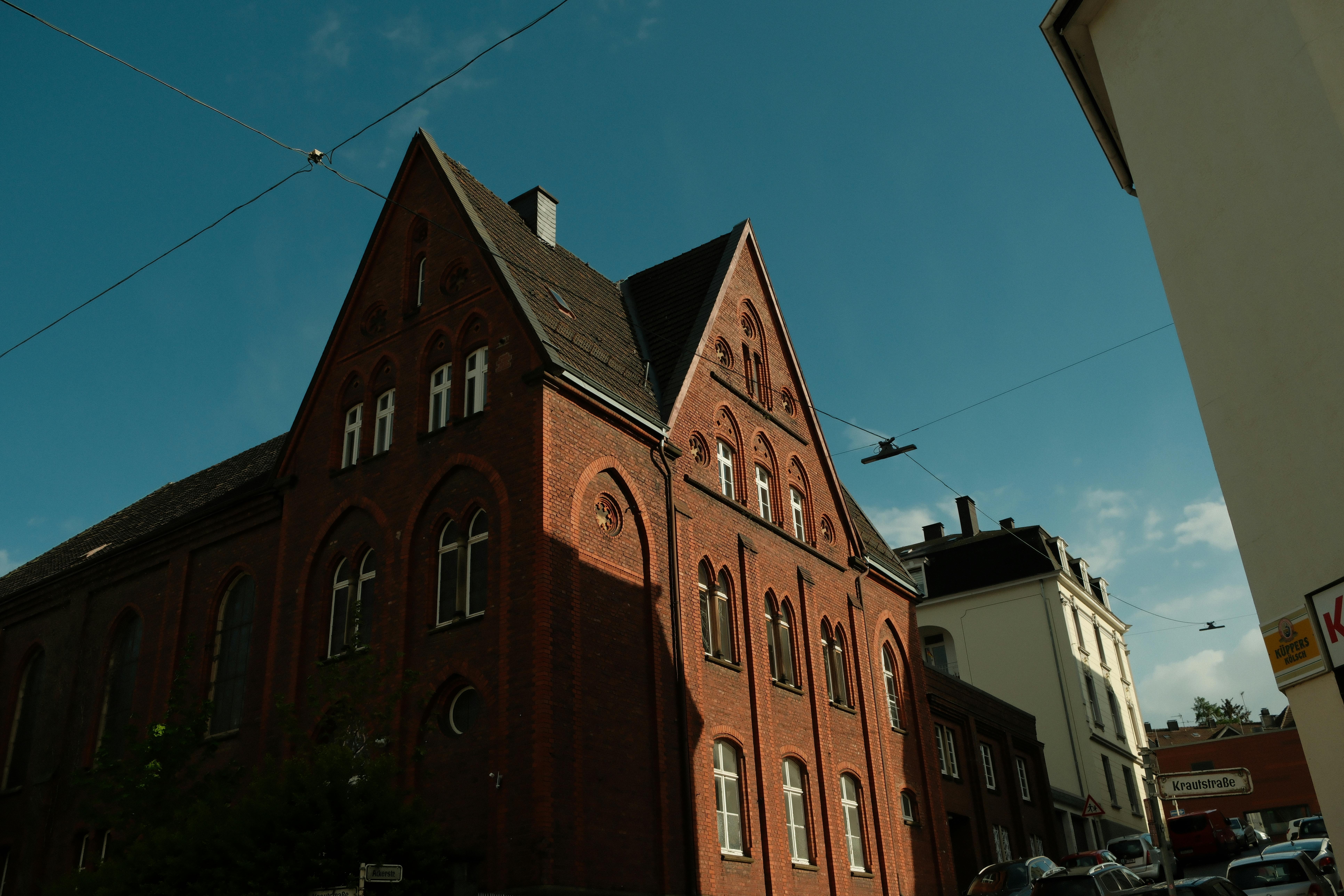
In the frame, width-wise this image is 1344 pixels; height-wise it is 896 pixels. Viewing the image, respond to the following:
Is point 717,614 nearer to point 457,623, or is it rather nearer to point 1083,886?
point 457,623

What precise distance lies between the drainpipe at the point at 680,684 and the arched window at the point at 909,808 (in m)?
9.56

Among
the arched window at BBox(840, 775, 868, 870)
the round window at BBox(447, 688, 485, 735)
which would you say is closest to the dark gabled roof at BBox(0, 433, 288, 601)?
the round window at BBox(447, 688, 485, 735)

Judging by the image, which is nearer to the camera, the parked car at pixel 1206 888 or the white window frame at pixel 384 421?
the parked car at pixel 1206 888

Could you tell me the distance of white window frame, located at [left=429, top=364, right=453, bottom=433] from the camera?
20.7 meters

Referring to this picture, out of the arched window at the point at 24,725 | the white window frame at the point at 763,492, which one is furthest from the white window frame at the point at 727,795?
the arched window at the point at 24,725

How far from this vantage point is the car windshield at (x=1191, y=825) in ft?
120

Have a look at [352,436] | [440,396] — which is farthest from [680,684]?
[352,436]

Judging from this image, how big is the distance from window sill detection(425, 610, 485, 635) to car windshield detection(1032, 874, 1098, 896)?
9.72 metres

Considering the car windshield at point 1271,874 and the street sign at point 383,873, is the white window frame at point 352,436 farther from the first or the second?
the car windshield at point 1271,874

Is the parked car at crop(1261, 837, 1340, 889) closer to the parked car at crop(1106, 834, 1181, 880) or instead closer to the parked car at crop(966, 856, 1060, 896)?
the parked car at crop(1106, 834, 1181, 880)

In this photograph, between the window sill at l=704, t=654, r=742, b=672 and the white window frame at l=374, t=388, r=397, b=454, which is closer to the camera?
the window sill at l=704, t=654, r=742, b=672

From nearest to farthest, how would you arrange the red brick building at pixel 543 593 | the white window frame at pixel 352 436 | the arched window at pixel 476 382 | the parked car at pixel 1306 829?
the red brick building at pixel 543 593 → the arched window at pixel 476 382 → the white window frame at pixel 352 436 → the parked car at pixel 1306 829

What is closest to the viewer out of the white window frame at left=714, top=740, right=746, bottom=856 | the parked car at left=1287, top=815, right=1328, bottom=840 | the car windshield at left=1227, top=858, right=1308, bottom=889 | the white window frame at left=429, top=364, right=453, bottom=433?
the car windshield at left=1227, top=858, right=1308, bottom=889

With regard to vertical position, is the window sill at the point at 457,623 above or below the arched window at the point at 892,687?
below
